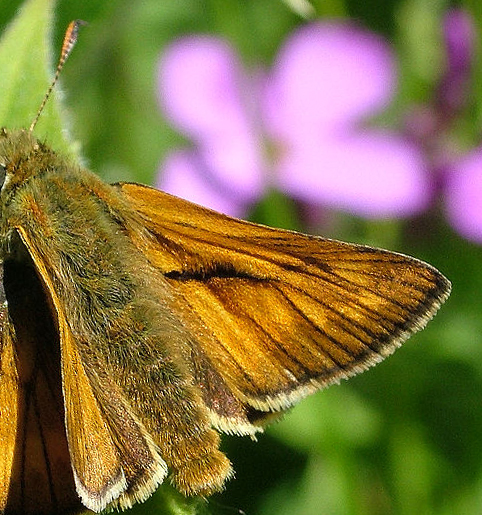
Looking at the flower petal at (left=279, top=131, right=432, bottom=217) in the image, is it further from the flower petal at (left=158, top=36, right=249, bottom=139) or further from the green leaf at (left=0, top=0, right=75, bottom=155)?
the green leaf at (left=0, top=0, right=75, bottom=155)

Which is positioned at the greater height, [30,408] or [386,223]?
[386,223]

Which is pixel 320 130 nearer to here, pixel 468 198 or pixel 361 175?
pixel 361 175

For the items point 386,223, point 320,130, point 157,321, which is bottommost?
point 157,321

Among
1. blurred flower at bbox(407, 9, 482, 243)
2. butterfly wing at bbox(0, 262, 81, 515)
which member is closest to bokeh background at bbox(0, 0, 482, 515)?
blurred flower at bbox(407, 9, 482, 243)

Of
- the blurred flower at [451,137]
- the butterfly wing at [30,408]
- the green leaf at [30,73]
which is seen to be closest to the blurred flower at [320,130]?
the blurred flower at [451,137]

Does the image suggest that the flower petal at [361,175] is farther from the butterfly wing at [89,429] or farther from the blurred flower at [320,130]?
the butterfly wing at [89,429]

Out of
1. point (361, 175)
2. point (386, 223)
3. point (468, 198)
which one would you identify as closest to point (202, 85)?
point (361, 175)

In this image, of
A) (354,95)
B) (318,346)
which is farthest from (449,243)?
(318,346)

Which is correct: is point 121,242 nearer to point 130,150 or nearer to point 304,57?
point 130,150
